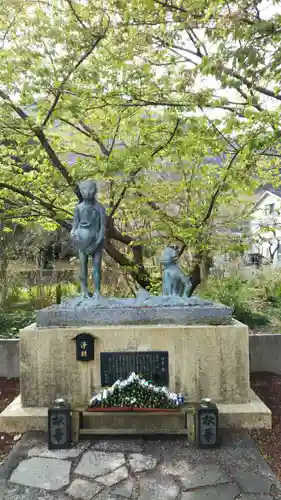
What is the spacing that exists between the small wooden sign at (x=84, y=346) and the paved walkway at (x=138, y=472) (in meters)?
0.92

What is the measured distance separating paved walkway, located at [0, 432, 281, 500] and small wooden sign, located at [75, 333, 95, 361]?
92 cm

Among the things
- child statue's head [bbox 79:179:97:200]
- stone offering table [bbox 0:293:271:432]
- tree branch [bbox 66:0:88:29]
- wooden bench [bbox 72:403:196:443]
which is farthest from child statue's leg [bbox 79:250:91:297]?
tree branch [bbox 66:0:88:29]

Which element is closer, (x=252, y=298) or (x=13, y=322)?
(x=13, y=322)

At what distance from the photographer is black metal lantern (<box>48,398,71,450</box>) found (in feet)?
12.3

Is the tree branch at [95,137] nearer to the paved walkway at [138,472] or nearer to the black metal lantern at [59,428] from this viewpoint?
the black metal lantern at [59,428]

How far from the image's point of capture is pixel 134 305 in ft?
15.7

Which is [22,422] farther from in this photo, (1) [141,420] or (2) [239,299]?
(2) [239,299]

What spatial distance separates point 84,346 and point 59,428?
91 centimetres

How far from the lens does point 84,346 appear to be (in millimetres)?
4332

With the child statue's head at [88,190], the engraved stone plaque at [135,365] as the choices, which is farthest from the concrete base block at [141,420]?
the child statue's head at [88,190]

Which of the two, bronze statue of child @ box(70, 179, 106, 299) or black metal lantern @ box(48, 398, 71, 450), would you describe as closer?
black metal lantern @ box(48, 398, 71, 450)

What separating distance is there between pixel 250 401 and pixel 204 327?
1065 millimetres

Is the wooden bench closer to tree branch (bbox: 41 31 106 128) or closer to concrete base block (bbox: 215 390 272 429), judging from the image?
concrete base block (bbox: 215 390 272 429)

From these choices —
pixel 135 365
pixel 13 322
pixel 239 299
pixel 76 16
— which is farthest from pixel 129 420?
pixel 76 16
